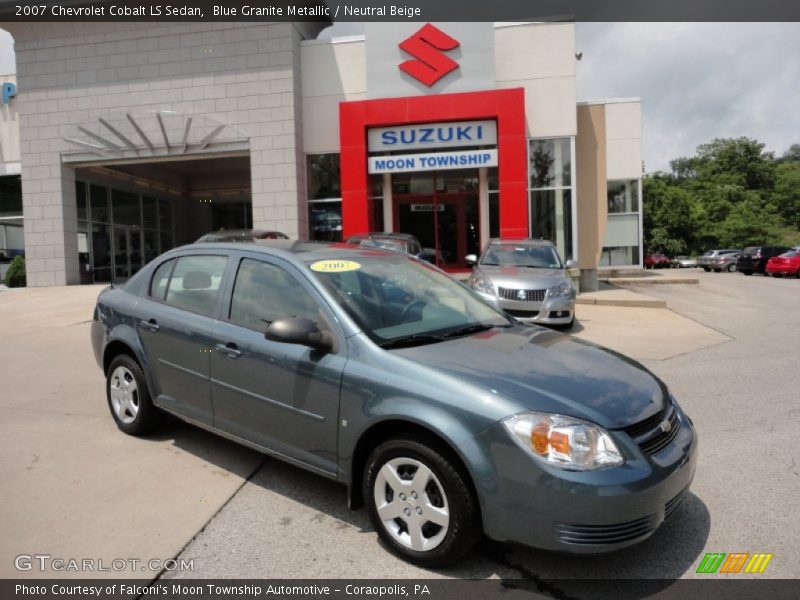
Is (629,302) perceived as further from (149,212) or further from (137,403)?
(149,212)

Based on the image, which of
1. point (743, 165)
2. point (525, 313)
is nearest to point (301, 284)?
point (525, 313)

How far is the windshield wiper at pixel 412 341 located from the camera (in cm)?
322

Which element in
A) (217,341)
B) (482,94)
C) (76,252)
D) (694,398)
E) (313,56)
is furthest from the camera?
(76,252)

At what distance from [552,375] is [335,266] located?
5.11 ft

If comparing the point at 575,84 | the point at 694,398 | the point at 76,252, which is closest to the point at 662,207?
the point at 575,84

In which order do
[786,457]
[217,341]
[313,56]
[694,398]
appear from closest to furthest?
[217,341], [786,457], [694,398], [313,56]

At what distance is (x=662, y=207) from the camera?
5828cm

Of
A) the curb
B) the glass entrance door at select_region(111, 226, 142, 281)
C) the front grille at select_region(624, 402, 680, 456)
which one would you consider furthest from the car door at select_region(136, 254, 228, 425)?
the glass entrance door at select_region(111, 226, 142, 281)

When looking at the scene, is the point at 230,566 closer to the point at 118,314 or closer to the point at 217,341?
the point at 217,341

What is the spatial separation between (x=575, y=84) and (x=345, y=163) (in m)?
6.95

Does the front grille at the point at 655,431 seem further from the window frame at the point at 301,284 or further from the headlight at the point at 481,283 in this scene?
the headlight at the point at 481,283

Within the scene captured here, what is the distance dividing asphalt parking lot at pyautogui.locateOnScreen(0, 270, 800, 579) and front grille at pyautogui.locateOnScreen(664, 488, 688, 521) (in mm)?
281

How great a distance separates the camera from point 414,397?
2869 mm

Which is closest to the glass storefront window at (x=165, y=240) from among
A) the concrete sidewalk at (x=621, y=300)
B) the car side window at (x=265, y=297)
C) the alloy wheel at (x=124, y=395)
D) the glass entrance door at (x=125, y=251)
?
the glass entrance door at (x=125, y=251)
